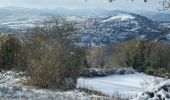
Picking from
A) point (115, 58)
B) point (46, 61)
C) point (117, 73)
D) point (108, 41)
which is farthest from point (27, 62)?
point (108, 41)

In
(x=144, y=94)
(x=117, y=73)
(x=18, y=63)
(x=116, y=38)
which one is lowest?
(x=116, y=38)

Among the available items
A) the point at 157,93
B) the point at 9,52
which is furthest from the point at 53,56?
the point at 157,93

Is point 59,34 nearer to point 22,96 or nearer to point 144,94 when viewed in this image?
point 22,96

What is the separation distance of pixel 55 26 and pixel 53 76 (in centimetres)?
174

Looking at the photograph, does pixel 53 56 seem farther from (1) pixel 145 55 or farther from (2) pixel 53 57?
(1) pixel 145 55

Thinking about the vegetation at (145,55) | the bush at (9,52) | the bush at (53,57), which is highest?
the bush at (53,57)

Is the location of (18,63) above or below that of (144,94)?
below

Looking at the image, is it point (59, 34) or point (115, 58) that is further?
point (115, 58)

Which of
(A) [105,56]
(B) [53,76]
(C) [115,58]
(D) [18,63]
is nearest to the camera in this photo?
(B) [53,76]

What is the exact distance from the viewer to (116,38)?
157000 mm

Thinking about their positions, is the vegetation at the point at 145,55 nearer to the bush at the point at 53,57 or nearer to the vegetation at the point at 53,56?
the vegetation at the point at 53,56

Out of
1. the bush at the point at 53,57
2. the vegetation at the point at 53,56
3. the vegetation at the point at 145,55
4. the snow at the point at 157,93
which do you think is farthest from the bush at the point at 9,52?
the vegetation at the point at 145,55

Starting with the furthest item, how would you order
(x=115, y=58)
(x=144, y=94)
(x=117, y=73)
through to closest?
(x=115, y=58)
(x=117, y=73)
(x=144, y=94)

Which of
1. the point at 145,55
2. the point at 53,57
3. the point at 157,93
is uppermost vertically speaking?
the point at 157,93
